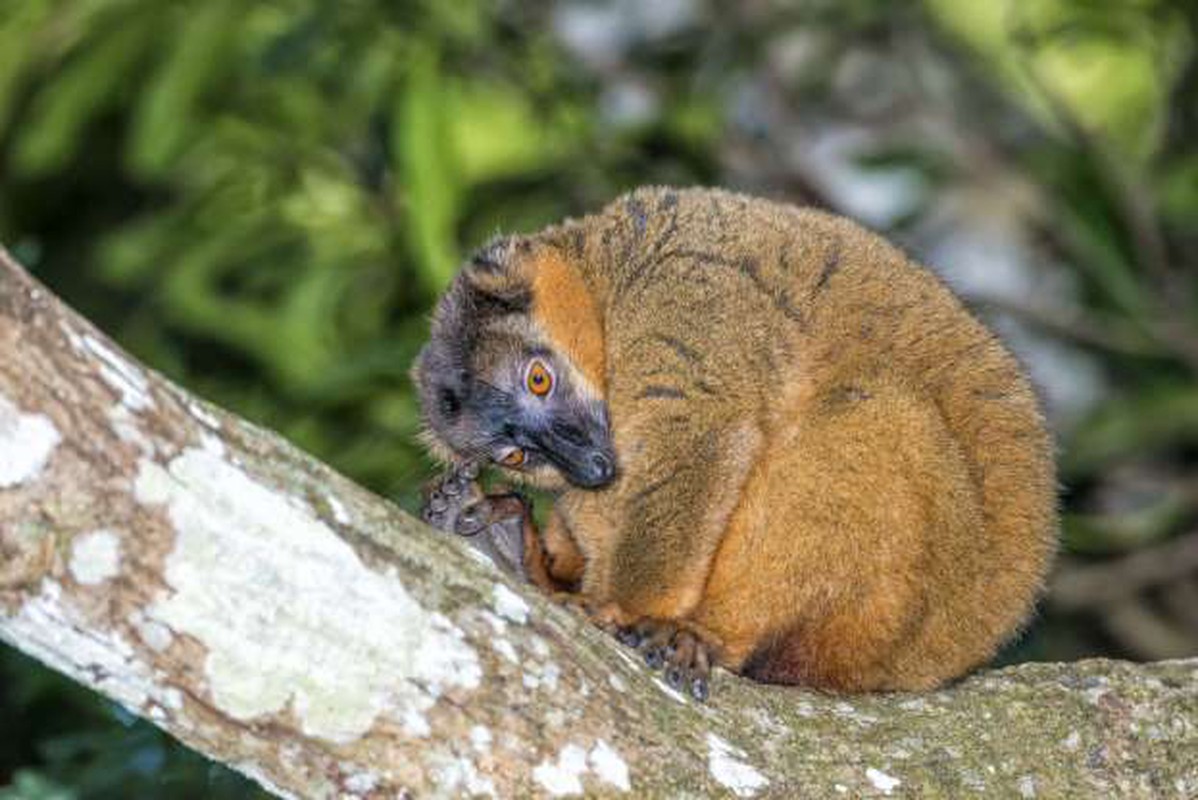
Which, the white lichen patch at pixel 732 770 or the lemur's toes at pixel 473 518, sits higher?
the lemur's toes at pixel 473 518

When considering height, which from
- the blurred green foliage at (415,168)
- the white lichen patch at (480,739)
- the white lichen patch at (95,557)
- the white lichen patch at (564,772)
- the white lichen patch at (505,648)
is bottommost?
the white lichen patch at (95,557)

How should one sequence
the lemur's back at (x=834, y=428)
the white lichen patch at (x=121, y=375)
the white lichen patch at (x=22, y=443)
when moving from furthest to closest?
the lemur's back at (x=834, y=428) < the white lichen patch at (x=121, y=375) < the white lichen patch at (x=22, y=443)

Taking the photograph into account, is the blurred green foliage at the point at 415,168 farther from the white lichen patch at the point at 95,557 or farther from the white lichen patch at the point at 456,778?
the white lichen patch at the point at 95,557

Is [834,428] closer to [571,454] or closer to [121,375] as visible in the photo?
[571,454]

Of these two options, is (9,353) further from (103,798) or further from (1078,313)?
(1078,313)

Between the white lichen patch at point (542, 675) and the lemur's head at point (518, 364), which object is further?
the lemur's head at point (518, 364)

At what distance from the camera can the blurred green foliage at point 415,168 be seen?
639 cm

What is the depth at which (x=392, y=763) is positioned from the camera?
328 cm

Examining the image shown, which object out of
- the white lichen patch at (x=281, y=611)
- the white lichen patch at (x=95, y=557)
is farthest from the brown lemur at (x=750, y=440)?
the white lichen patch at (x=95, y=557)

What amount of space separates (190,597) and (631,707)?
3.24ft

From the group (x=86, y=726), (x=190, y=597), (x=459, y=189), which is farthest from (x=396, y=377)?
(x=190, y=597)

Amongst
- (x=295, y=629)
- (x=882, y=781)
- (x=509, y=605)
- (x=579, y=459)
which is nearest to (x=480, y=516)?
(x=579, y=459)

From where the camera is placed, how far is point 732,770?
367 centimetres

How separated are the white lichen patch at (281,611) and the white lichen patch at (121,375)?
112mm
